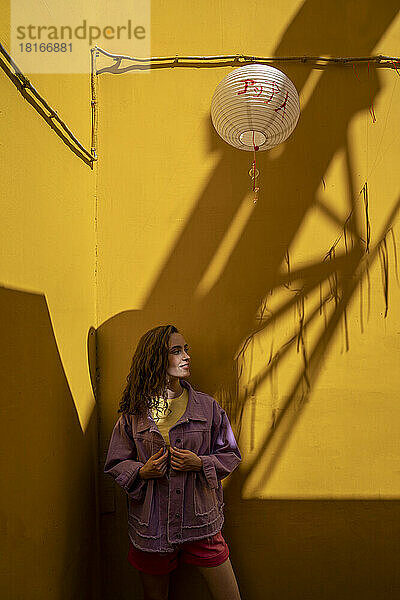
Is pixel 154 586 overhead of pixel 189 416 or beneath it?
beneath

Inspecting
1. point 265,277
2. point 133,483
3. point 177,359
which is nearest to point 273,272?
point 265,277

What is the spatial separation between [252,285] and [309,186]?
71 cm

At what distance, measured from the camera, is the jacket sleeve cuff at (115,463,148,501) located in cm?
253

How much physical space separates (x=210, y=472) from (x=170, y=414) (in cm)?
35

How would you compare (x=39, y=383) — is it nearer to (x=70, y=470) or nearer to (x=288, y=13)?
(x=70, y=470)

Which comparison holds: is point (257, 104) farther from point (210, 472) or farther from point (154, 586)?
point (154, 586)

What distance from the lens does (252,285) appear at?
314cm

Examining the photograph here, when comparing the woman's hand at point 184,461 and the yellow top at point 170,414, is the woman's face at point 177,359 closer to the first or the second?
the yellow top at point 170,414

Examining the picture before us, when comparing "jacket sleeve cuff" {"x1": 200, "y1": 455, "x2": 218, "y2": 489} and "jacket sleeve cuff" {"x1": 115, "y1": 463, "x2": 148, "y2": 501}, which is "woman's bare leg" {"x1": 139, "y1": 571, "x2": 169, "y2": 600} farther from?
"jacket sleeve cuff" {"x1": 200, "y1": 455, "x2": 218, "y2": 489}

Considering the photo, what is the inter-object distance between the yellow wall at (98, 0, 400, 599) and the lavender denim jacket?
0.43m

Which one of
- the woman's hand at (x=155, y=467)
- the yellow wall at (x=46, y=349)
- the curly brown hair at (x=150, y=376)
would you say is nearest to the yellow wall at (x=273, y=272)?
the yellow wall at (x=46, y=349)

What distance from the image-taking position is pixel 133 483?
2.54m

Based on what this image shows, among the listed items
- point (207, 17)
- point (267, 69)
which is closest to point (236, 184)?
point (267, 69)

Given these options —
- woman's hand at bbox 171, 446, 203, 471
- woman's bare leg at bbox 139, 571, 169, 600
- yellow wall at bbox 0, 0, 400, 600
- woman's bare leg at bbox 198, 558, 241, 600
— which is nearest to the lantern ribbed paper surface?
yellow wall at bbox 0, 0, 400, 600
